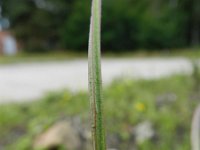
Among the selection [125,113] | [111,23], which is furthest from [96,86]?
[111,23]

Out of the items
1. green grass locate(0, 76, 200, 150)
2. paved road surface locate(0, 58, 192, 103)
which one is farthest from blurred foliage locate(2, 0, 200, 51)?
green grass locate(0, 76, 200, 150)

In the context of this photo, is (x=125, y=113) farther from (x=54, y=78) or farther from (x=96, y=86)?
(x=54, y=78)

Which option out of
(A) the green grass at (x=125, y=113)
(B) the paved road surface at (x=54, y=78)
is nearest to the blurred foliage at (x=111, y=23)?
(B) the paved road surface at (x=54, y=78)

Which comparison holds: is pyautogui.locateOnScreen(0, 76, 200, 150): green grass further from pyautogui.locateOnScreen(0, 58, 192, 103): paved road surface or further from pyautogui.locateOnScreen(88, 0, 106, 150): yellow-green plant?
pyautogui.locateOnScreen(88, 0, 106, 150): yellow-green plant

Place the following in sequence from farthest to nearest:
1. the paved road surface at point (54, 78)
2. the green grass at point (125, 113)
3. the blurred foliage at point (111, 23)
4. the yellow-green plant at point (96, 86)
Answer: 1. the blurred foliage at point (111, 23)
2. the paved road surface at point (54, 78)
3. the green grass at point (125, 113)
4. the yellow-green plant at point (96, 86)

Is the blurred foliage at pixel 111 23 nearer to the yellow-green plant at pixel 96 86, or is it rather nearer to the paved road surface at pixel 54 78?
the paved road surface at pixel 54 78

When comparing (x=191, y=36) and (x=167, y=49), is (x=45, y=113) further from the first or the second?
(x=191, y=36)
